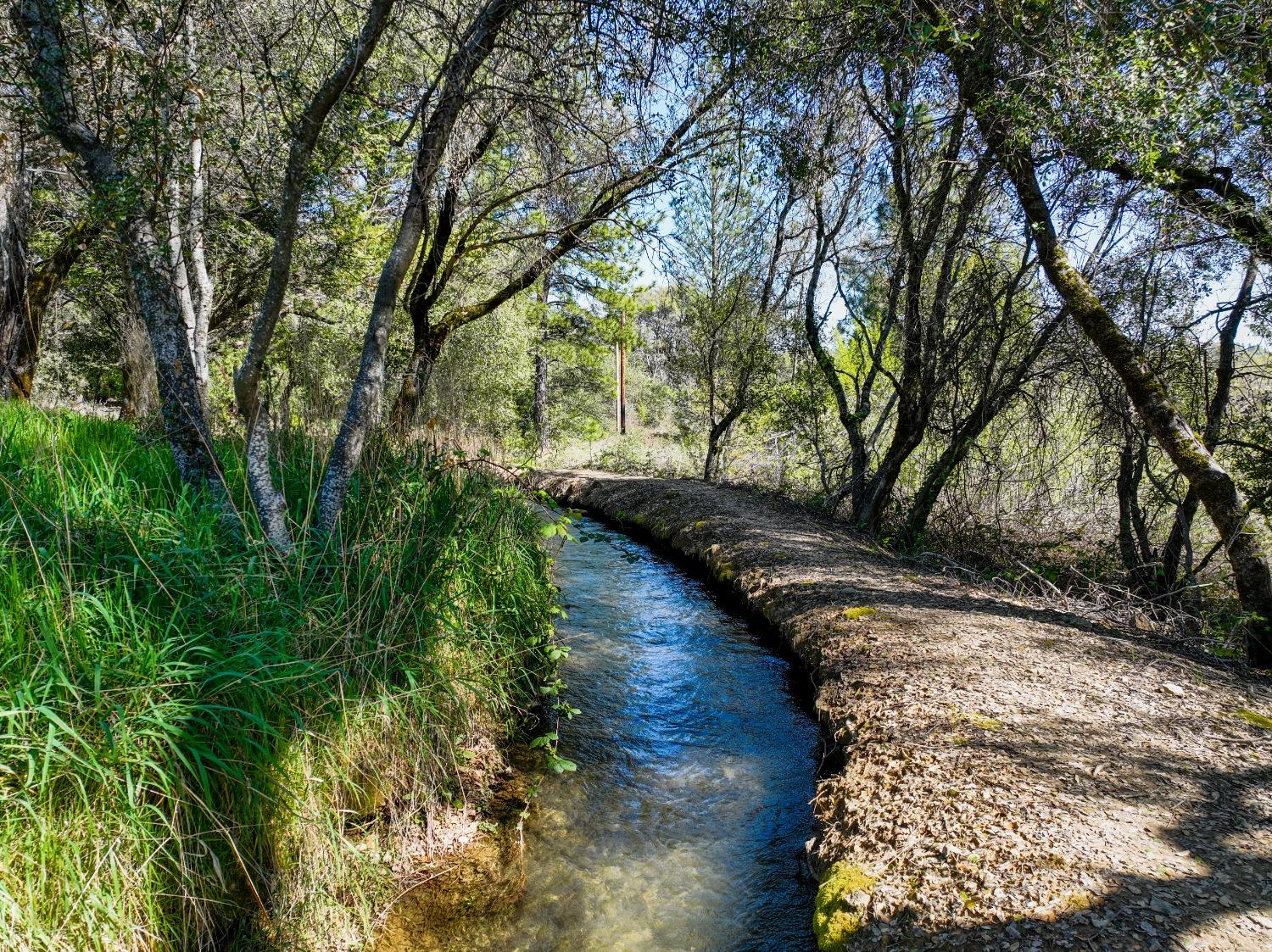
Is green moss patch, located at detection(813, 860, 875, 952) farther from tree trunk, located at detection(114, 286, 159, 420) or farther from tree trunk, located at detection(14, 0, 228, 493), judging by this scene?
tree trunk, located at detection(114, 286, 159, 420)

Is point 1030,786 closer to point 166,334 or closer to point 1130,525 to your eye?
point 166,334

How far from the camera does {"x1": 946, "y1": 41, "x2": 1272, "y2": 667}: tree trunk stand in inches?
157

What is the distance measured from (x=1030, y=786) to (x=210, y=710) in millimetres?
2788

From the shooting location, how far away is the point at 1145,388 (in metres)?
4.29

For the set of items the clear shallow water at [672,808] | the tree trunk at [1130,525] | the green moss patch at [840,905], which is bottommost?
the clear shallow water at [672,808]

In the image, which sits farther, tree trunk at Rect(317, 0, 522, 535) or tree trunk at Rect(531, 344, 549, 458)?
tree trunk at Rect(531, 344, 549, 458)

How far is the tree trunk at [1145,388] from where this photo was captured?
3.98 meters

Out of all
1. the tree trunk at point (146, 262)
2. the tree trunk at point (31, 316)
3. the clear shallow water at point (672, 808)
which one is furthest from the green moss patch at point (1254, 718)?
the tree trunk at point (31, 316)

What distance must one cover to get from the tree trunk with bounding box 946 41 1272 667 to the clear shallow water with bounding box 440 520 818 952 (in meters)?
2.84

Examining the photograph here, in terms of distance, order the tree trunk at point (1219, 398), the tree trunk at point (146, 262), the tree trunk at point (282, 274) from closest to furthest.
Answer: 1. the tree trunk at point (146, 262)
2. the tree trunk at point (282, 274)
3. the tree trunk at point (1219, 398)

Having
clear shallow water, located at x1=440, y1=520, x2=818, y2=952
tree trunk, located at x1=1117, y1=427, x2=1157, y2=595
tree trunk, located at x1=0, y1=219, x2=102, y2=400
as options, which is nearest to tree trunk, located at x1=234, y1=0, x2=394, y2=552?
clear shallow water, located at x1=440, y1=520, x2=818, y2=952

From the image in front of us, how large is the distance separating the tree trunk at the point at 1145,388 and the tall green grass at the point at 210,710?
4.29 meters

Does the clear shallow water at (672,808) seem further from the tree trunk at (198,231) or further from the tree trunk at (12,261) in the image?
the tree trunk at (12,261)

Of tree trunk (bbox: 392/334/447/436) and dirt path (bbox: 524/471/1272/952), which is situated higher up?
tree trunk (bbox: 392/334/447/436)
